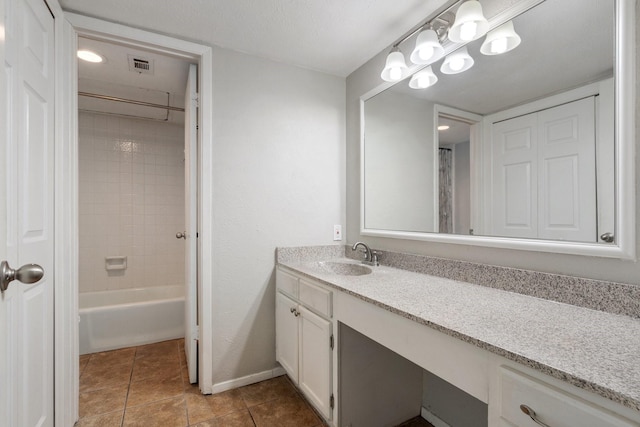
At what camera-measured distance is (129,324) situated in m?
2.48

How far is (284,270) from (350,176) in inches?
34.2

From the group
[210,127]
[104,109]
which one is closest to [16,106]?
[210,127]

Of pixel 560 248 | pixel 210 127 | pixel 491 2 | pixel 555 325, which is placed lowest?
pixel 555 325

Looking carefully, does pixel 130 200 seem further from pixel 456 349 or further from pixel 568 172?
pixel 568 172

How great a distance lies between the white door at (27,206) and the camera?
946 millimetres

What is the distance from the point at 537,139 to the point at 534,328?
762mm

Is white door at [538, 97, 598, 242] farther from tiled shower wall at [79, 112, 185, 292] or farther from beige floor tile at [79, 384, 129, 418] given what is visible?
tiled shower wall at [79, 112, 185, 292]

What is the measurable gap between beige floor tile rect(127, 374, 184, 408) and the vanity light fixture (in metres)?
2.14

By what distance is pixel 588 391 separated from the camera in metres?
0.58

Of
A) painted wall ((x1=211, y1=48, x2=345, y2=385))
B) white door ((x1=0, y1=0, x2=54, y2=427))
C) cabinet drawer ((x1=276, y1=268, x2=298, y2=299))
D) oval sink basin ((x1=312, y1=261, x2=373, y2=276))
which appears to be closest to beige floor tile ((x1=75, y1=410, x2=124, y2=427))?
white door ((x1=0, y1=0, x2=54, y2=427))

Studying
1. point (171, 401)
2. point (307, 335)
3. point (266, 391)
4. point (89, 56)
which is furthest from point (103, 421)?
point (89, 56)

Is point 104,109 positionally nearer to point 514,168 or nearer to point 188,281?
point 188,281

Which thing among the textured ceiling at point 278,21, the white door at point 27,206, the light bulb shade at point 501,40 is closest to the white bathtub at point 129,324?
the white door at point 27,206

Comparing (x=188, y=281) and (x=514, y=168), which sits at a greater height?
(x=514, y=168)
